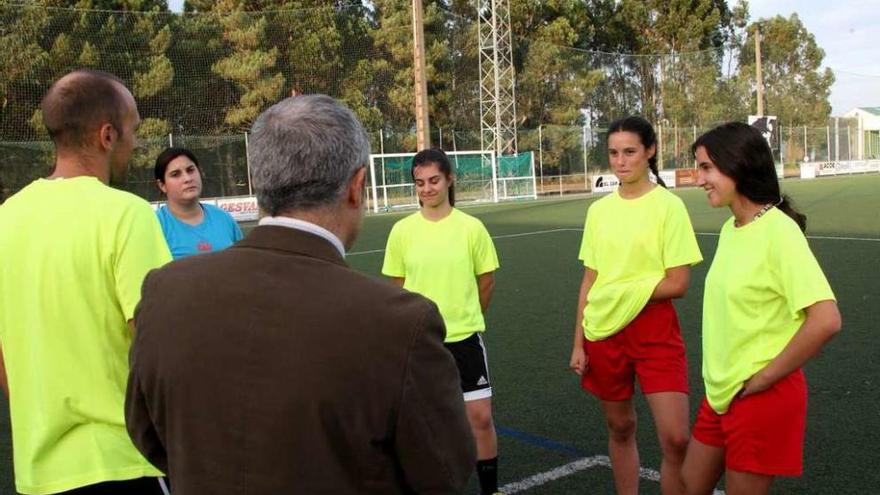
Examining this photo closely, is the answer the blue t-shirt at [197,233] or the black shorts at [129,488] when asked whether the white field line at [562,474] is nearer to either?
the blue t-shirt at [197,233]

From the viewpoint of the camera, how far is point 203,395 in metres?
1.46

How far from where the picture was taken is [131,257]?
2154 mm

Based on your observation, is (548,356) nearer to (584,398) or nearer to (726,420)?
(584,398)

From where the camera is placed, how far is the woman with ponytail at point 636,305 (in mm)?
3518

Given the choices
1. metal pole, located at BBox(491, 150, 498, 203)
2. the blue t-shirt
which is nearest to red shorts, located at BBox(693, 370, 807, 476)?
the blue t-shirt

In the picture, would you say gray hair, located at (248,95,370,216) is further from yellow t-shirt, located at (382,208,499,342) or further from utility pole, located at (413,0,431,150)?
utility pole, located at (413,0,431,150)

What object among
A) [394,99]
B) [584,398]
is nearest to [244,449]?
[584,398]

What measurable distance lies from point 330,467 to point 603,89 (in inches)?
1847

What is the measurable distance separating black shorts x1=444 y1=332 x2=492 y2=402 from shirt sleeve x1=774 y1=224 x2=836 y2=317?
168 cm

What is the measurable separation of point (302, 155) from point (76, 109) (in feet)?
3.57

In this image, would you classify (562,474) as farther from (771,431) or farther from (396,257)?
(771,431)

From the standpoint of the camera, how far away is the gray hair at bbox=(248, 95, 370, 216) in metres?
1.53

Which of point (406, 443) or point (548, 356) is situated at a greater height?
point (406, 443)

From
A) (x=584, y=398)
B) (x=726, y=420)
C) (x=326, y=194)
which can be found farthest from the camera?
(x=584, y=398)
